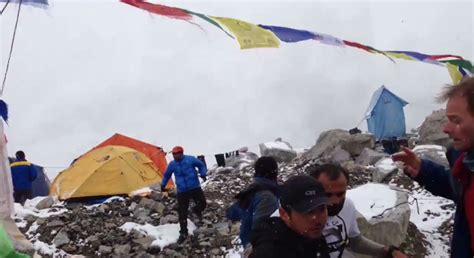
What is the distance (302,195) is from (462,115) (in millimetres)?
755

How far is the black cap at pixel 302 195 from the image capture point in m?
2.08

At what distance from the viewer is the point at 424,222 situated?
770 centimetres

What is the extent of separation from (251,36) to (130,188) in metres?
5.62

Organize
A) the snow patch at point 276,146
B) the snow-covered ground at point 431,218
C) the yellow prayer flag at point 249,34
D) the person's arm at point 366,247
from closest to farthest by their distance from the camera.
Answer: the person's arm at point 366,247
the yellow prayer flag at point 249,34
the snow-covered ground at point 431,218
the snow patch at point 276,146

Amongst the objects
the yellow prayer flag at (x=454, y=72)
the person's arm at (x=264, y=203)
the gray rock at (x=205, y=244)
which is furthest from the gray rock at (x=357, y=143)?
the person's arm at (x=264, y=203)

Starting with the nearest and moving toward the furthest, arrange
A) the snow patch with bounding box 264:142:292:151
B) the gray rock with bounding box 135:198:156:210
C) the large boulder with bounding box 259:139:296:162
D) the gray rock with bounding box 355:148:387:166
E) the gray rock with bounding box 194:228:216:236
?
the gray rock with bounding box 194:228:216:236 < the gray rock with bounding box 135:198:156:210 < the gray rock with bounding box 355:148:387:166 < the large boulder with bounding box 259:139:296:162 < the snow patch with bounding box 264:142:292:151

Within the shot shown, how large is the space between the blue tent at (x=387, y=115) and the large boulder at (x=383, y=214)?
1073cm

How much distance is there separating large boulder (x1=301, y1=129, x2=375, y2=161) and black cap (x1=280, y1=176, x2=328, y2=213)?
36.8 feet

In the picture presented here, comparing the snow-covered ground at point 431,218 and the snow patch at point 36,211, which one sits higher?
the snow-covered ground at point 431,218

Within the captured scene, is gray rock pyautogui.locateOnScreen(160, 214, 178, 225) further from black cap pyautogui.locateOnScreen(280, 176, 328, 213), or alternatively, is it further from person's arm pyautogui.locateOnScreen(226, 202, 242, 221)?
black cap pyautogui.locateOnScreen(280, 176, 328, 213)

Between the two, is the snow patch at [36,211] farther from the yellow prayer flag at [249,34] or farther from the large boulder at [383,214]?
the large boulder at [383,214]

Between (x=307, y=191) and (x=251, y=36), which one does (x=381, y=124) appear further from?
(x=307, y=191)

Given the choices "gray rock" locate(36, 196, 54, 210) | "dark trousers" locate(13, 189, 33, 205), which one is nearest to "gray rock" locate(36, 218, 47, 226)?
"gray rock" locate(36, 196, 54, 210)

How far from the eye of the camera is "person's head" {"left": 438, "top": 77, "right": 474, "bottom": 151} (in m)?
2.01
